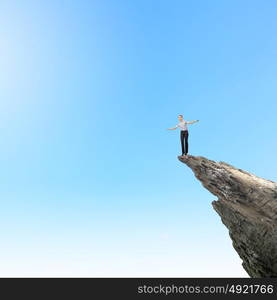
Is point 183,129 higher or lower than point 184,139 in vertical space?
higher

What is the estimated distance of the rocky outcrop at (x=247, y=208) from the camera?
21953mm

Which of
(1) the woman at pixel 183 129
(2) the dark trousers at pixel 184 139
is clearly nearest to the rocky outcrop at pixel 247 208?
(2) the dark trousers at pixel 184 139

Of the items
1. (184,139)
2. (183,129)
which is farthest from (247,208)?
(183,129)

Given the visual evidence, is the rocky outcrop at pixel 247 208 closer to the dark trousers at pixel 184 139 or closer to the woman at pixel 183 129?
the dark trousers at pixel 184 139

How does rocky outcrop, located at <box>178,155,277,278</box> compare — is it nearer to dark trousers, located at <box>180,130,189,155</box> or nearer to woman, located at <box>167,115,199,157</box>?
dark trousers, located at <box>180,130,189,155</box>

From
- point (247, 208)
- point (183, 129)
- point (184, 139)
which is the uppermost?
point (183, 129)

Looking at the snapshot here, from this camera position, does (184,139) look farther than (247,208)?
Yes

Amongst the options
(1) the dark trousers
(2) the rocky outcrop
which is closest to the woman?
(1) the dark trousers

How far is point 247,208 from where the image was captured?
22.6 metres

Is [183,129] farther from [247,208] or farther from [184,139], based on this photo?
[247,208]
